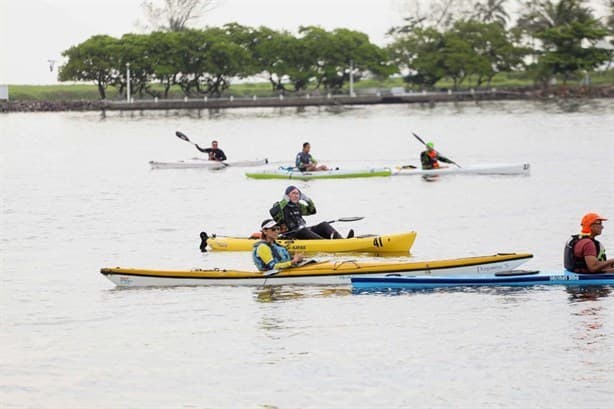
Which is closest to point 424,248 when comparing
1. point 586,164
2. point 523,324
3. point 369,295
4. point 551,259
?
point 551,259

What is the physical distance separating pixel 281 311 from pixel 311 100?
104301 millimetres

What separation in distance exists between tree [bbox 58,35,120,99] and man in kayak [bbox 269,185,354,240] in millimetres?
Result: 101415

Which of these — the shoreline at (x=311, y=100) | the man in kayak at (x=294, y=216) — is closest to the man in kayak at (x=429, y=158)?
the man in kayak at (x=294, y=216)

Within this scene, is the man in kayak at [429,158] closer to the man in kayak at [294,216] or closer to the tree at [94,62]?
the man in kayak at [294,216]

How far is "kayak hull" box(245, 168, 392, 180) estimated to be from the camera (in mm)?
43781

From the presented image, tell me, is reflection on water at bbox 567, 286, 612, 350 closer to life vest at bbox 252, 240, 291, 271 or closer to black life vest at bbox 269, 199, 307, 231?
life vest at bbox 252, 240, 291, 271

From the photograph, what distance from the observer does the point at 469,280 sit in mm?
22266

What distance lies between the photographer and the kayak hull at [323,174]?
43781mm

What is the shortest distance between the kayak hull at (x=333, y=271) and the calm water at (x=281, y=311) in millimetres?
233

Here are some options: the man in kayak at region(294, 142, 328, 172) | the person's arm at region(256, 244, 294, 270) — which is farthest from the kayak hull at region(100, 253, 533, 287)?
the man in kayak at region(294, 142, 328, 172)

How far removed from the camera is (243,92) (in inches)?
5349

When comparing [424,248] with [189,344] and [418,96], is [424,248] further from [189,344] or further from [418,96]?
[418,96]

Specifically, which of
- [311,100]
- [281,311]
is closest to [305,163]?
[281,311]

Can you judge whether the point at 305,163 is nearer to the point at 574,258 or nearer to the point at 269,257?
the point at 269,257
